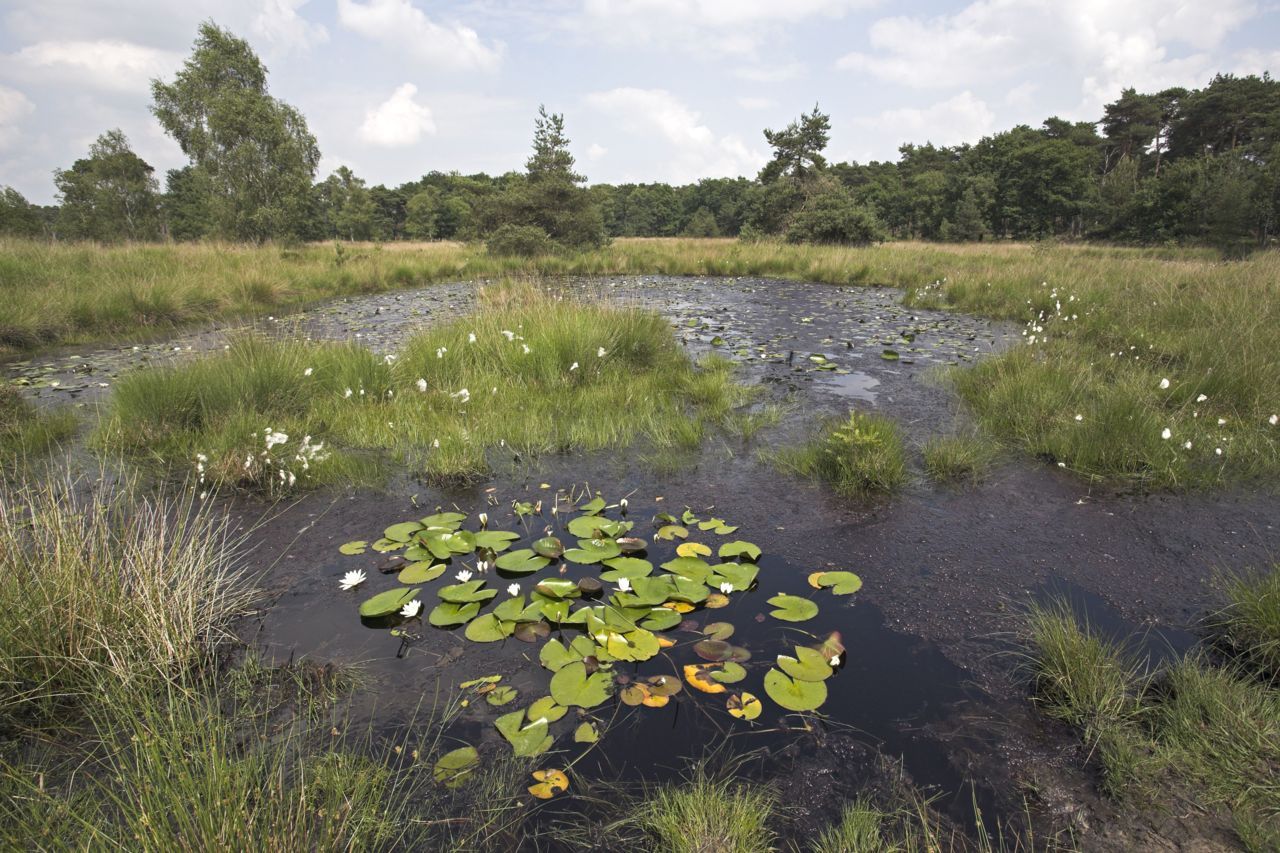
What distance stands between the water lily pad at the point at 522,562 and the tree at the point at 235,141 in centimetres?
2657

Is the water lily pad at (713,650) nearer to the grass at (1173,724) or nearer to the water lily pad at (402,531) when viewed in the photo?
the grass at (1173,724)

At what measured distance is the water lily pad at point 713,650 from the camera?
2.39m

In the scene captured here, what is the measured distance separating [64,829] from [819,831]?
2110mm

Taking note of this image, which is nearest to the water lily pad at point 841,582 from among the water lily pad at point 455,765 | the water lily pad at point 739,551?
the water lily pad at point 739,551

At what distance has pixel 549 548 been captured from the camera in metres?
3.15

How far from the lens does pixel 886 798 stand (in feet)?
5.88

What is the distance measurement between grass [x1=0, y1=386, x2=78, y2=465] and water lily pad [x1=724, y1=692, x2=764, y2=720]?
531 centimetres

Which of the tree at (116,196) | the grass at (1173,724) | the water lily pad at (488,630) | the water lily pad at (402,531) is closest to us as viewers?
the grass at (1173,724)

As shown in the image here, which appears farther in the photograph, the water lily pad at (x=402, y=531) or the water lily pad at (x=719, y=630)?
the water lily pad at (x=402, y=531)

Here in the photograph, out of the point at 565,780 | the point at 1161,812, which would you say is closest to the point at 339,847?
the point at 565,780

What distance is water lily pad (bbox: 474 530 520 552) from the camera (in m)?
3.24

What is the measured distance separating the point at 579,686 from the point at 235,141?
30.2 metres

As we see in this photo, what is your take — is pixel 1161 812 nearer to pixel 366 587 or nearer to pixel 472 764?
pixel 472 764

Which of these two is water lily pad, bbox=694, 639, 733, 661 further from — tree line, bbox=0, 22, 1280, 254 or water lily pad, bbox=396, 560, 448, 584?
tree line, bbox=0, 22, 1280, 254
